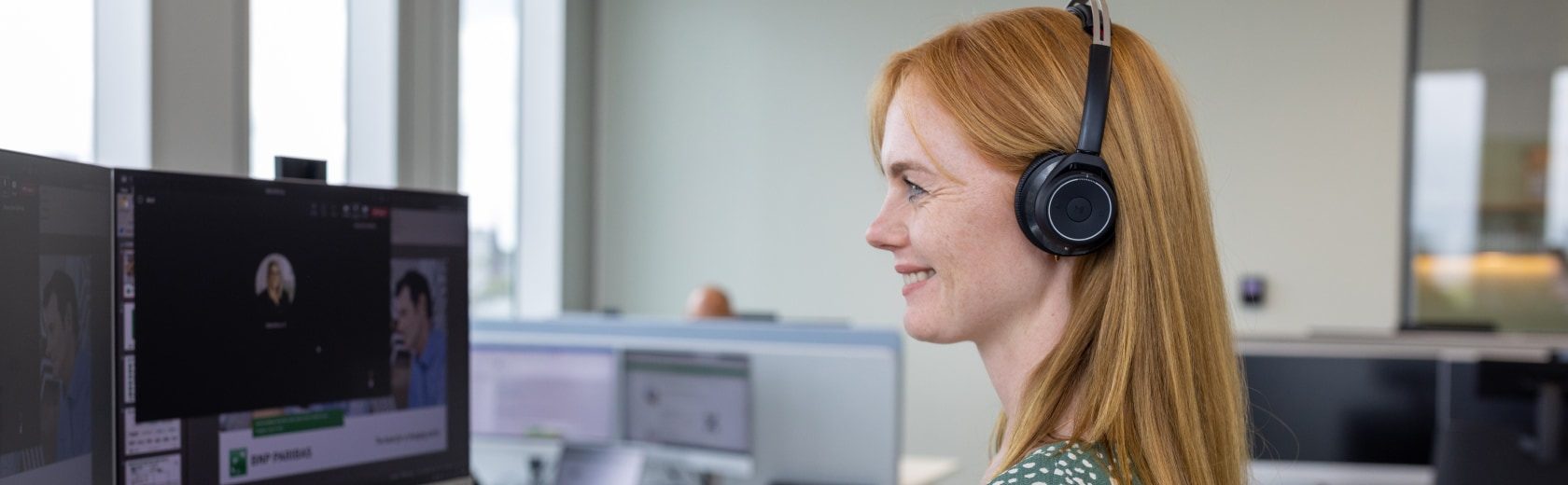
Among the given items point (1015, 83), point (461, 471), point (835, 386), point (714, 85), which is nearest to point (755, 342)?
point (835, 386)

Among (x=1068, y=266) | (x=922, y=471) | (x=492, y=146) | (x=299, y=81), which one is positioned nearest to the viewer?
(x=1068, y=266)

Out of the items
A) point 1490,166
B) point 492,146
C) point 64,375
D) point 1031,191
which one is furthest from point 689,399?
point 1490,166

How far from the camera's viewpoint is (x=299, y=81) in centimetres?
342

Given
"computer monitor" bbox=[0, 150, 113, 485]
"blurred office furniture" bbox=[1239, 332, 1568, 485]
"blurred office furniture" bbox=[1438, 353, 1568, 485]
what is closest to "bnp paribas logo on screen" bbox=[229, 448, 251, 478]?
"computer monitor" bbox=[0, 150, 113, 485]

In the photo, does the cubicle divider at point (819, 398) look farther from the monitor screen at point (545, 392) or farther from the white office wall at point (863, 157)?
the white office wall at point (863, 157)

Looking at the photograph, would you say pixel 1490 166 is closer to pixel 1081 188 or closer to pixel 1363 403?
pixel 1363 403

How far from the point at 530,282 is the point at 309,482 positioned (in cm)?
382

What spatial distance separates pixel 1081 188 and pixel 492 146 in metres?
4.17

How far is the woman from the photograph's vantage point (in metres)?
0.85

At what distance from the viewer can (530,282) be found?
5.04 meters

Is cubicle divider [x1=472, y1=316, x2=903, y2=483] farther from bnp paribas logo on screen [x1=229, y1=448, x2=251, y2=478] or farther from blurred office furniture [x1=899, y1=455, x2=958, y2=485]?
bnp paribas logo on screen [x1=229, y1=448, x2=251, y2=478]

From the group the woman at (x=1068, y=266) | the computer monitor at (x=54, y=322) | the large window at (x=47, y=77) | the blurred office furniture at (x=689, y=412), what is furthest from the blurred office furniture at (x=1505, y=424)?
the large window at (x=47, y=77)

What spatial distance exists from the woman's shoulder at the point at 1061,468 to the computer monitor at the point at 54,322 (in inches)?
28.9

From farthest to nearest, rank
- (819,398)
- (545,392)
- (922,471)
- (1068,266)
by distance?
(922,471), (545,392), (819,398), (1068,266)
